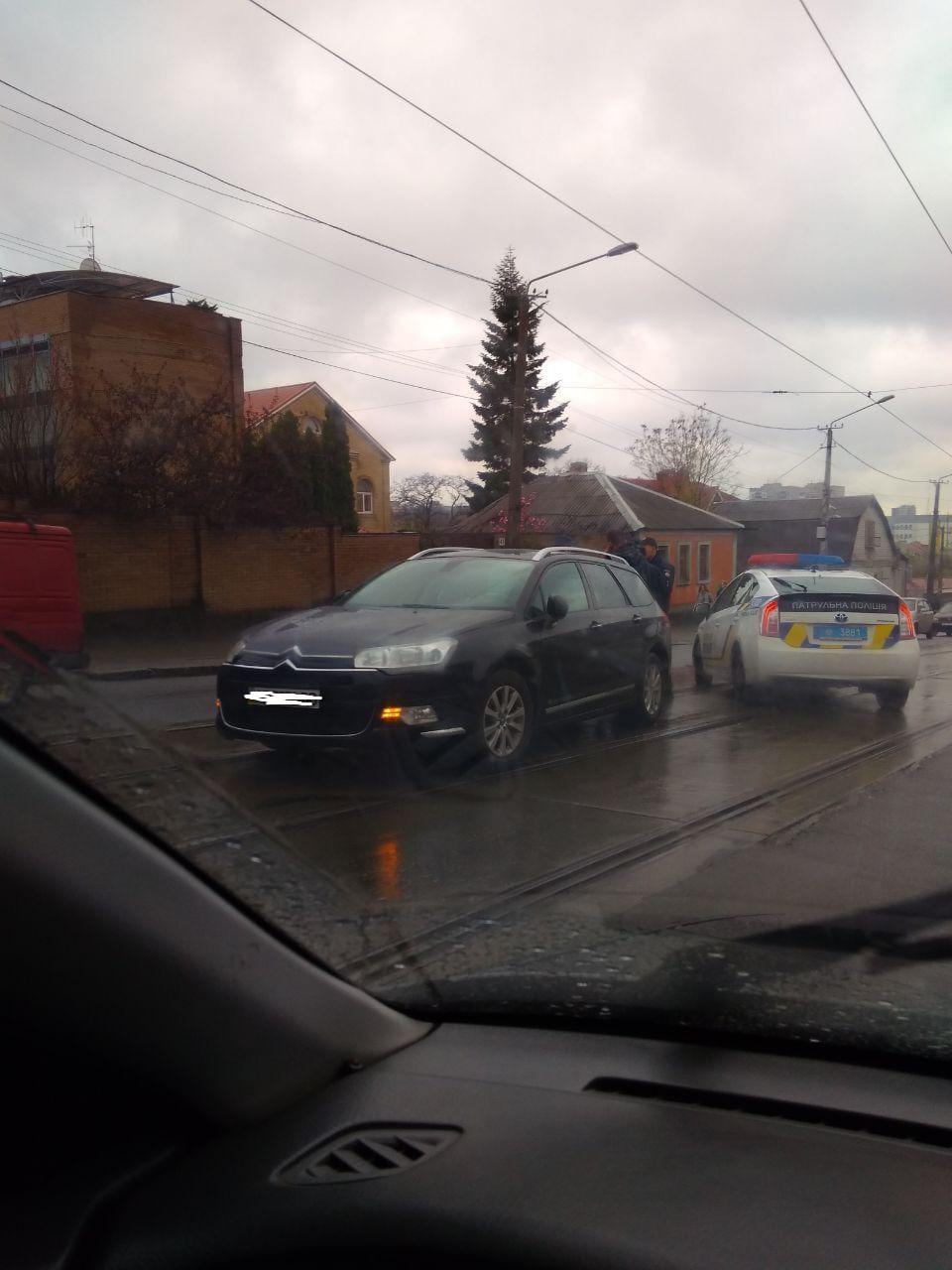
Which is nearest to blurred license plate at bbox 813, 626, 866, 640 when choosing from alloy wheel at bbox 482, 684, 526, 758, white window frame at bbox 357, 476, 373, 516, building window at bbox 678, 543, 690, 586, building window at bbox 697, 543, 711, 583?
alloy wheel at bbox 482, 684, 526, 758

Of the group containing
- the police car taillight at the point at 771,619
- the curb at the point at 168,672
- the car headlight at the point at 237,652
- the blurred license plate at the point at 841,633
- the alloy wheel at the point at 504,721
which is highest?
the car headlight at the point at 237,652

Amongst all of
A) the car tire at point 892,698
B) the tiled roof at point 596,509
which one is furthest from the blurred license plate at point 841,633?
the tiled roof at point 596,509

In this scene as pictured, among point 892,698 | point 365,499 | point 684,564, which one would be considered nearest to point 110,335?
point 892,698

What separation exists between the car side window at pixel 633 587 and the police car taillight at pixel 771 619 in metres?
1.37

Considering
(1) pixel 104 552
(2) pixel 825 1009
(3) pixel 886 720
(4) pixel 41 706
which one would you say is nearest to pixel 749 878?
(2) pixel 825 1009

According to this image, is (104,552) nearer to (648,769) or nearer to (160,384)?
(160,384)

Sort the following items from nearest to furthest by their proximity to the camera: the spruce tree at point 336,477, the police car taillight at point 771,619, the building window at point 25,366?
the police car taillight at point 771,619, the building window at point 25,366, the spruce tree at point 336,477

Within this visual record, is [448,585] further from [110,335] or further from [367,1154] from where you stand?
[110,335]

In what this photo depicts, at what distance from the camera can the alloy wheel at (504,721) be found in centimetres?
751

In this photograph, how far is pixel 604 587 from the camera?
9.72 metres

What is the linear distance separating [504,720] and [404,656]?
1.04 meters

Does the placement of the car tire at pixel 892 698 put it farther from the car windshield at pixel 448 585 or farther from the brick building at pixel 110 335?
the brick building at pixel 110 335

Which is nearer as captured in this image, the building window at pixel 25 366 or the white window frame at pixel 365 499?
the building window at pixel 25 366

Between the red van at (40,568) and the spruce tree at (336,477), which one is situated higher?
the spruce tree at (336,477)
